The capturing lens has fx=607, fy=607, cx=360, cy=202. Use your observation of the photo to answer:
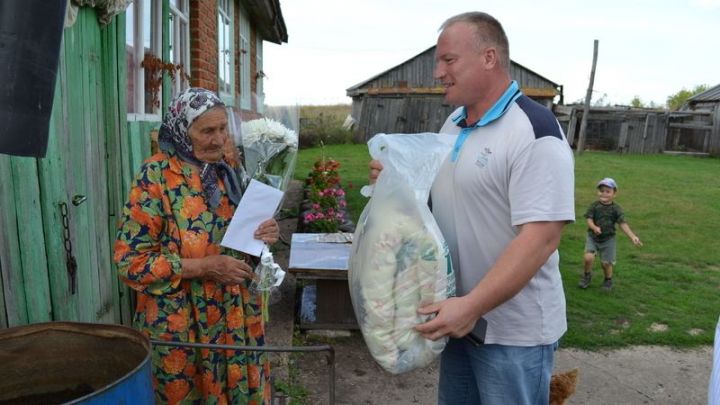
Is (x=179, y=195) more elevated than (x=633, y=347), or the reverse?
(x=179, y=195)

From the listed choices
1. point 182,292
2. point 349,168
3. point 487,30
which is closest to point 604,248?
point 487,30

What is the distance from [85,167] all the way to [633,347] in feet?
14.4

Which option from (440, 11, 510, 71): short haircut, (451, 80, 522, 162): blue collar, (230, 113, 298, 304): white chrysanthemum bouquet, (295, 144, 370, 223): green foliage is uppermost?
(440, 11, 510, 71): short haircut

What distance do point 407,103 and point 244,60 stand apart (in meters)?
16.6

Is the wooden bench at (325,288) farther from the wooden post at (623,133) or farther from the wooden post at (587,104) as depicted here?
the wooden post at (623,133)

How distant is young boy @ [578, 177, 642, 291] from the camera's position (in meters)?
6.43

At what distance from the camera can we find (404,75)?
1162 inches

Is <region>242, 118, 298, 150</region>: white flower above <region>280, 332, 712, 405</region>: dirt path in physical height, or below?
above

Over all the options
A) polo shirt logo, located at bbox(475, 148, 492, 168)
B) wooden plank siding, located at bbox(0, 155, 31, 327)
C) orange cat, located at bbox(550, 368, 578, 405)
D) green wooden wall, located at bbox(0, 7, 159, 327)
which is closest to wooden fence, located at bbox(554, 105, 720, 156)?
orange cat, located at bbox(550, 368, 578, 405)

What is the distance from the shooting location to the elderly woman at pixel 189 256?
7.16 feet

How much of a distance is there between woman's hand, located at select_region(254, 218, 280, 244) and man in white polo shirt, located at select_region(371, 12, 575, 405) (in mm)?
494

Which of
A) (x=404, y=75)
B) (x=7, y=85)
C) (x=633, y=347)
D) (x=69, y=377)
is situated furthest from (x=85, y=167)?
(x=404, y=75)

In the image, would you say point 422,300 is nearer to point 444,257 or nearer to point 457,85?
Result: point 444,257

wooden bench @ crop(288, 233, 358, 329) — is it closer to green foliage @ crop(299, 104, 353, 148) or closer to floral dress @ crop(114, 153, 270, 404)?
floral dress @ crop(114, 153, 270, 404)
